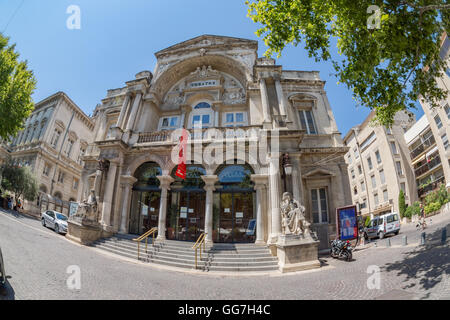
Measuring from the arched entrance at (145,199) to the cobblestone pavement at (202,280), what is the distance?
16.1 feet

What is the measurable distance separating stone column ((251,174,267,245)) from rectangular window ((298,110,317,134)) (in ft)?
18.5

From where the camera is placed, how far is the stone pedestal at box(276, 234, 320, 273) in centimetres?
826

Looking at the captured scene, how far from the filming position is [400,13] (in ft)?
23.7

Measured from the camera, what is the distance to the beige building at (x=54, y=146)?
83.2 feet

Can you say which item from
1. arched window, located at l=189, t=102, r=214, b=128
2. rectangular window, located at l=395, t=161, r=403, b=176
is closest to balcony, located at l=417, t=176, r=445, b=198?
rectangular window, located at l=395, t=161, r=403, b=176

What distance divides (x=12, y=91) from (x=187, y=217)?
464 inches

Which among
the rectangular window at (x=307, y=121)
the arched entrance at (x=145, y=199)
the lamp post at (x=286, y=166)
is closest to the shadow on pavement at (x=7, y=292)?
the arched entrance at (x=145, y=199)

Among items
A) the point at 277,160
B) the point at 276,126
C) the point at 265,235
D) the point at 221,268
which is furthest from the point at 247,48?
the point at 221,268

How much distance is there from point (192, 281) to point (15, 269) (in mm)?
4880

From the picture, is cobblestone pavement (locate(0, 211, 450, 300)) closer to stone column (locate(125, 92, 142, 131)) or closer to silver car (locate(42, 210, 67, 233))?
silver car (locate(42, 210, 67, 233))

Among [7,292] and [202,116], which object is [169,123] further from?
[7,292]
